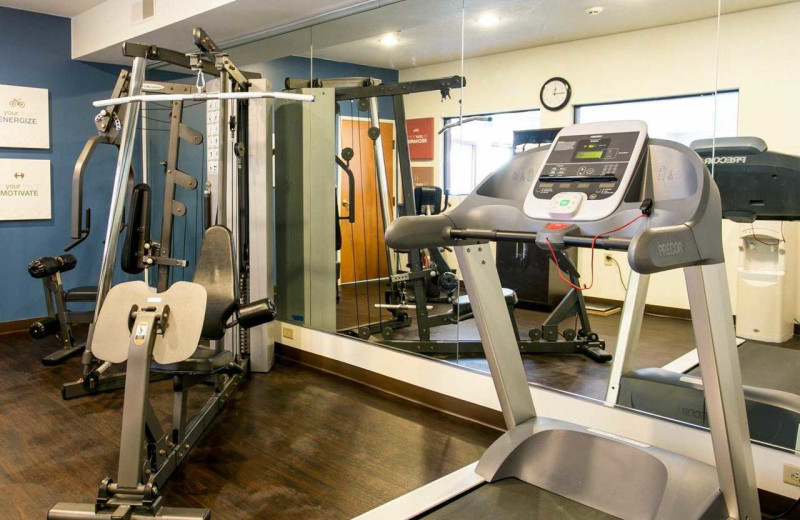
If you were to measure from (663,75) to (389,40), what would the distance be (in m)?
1.81

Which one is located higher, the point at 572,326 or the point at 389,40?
the point at 389,40

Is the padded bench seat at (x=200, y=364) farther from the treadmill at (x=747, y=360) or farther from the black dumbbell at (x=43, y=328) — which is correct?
the black dumbbell at (x=43, y=328)

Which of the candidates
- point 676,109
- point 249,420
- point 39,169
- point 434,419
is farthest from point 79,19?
point 676,109

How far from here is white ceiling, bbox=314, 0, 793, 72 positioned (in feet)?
8.94

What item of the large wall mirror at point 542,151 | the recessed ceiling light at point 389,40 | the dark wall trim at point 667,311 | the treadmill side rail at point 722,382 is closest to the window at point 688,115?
the large wall mirror at point 542,151

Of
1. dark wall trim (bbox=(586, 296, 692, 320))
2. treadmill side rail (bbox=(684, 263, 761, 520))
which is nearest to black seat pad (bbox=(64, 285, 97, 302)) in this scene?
dark wall trim (bbox=(586, 296, 692, 320))

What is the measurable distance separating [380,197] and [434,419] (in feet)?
5.39

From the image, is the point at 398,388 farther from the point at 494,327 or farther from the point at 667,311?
the point at 667,311

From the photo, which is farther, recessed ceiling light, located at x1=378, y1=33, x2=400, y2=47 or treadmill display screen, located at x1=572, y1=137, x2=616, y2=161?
recessed ceiling light, located at x1=378, y1=33, x2=400, y2=47

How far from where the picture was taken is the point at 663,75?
8.86 ft

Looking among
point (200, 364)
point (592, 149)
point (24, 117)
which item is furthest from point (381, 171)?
point (24, 117)

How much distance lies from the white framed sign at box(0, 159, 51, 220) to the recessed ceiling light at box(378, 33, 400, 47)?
133 inches

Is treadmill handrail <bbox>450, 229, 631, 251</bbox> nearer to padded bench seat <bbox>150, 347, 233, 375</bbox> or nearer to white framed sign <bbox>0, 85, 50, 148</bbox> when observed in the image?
padded bench seat <bbox>150, 347, 233, 375</bbox>

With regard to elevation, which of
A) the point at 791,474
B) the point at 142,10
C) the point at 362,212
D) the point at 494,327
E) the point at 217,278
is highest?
the point at 142,10
